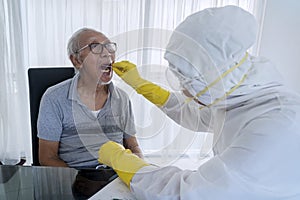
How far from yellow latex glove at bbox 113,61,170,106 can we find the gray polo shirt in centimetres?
17

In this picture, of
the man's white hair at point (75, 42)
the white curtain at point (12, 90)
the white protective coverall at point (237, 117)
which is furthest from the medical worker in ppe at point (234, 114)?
the white curtain at point (12, 90)

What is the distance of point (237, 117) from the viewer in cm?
78

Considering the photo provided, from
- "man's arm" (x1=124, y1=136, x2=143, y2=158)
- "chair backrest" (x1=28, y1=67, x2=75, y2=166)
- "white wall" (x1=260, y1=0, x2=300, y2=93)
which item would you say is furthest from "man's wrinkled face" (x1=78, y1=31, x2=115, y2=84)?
"white wall" (x1=260, y1=0, x2=300, y2=93)

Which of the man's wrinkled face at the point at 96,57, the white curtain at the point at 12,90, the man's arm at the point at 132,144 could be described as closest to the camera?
the man's wrinkled face at the point at 96,57

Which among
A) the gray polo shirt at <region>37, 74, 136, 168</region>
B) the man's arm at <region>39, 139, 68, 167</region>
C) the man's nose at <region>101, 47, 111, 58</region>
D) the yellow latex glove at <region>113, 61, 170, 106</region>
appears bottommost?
the man's arm at <region>39, 139, 68, 167</region>

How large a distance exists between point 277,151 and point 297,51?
1.84 meters

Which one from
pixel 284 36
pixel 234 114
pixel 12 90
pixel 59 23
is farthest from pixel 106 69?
pixel 284 36

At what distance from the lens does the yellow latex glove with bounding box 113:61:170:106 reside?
111 cm

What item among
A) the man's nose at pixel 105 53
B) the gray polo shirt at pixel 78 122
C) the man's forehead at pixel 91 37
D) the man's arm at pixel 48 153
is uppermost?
the man's forehead at pixel 91 37

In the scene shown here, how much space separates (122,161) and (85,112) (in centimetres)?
43

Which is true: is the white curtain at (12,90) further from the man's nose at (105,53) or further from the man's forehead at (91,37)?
the man's nose at (105,53)

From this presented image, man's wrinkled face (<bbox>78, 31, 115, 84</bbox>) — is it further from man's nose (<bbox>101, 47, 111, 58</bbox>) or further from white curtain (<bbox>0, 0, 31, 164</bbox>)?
white curtain (<bbox>0, 0, 31, 164</bbox>)

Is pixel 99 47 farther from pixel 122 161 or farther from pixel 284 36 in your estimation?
pixel 284 36

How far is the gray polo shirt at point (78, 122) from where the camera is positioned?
1.22 meters
